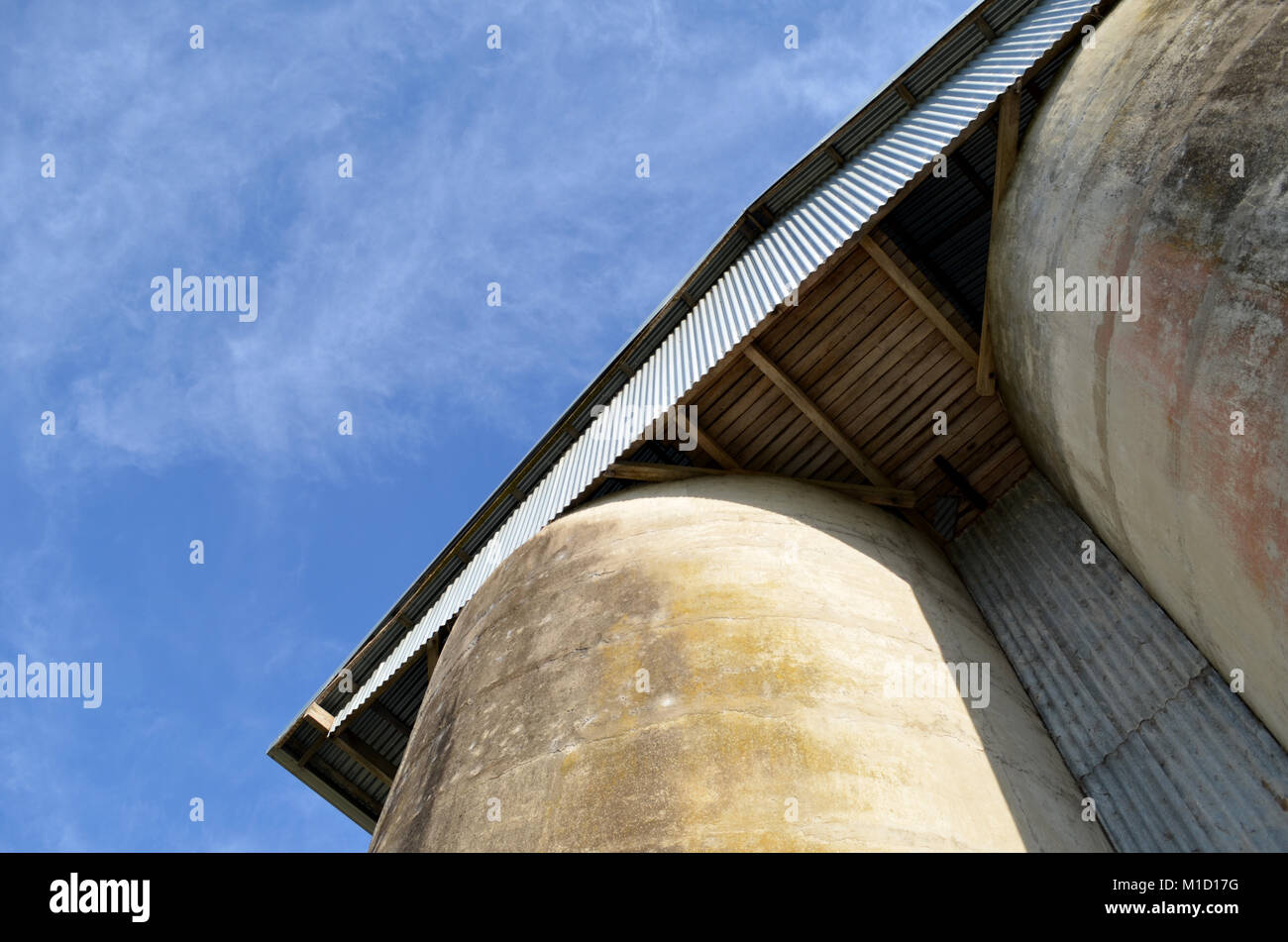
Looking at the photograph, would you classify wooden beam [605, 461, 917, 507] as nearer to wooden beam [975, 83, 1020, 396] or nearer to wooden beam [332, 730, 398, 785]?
wooden beam [975, 83, 1020, 396]

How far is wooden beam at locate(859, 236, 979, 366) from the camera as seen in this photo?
10430 mm

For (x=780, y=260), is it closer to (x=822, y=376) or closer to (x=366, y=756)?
(x=822, y=376)

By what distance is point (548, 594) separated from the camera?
9531mm

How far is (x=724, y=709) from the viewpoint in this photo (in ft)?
23.4

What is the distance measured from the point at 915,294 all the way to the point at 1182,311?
14.0 ft

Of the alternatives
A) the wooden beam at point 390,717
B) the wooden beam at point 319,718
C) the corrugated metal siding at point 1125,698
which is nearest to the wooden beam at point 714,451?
the corrugated metal siding at point 1125,698

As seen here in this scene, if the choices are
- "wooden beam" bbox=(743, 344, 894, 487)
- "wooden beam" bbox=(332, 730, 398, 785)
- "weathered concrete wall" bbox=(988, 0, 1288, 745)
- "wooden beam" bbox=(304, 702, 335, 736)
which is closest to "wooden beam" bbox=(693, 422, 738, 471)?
"wooden beam" bbox=(743, 344, 894, 487)

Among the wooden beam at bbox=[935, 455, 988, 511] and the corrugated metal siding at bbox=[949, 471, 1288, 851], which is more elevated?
the wooden beam at bbox=[935, 455, 988, 511]

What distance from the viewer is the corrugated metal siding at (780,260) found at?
10273mm

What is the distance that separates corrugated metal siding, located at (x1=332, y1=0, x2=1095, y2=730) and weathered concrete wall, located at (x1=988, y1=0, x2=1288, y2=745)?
4.48 ft

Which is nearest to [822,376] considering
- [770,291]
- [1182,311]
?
[770,291]
